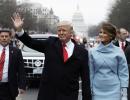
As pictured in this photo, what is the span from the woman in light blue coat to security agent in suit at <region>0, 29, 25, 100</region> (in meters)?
1.40

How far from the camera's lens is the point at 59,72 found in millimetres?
6406

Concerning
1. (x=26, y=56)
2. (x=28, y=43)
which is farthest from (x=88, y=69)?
(x=26, y=56)

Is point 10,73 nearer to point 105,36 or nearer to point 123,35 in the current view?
point 105,36

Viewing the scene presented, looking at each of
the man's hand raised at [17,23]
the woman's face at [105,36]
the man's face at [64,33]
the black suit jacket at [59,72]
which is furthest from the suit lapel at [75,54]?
the man's hand raised at [17,23]

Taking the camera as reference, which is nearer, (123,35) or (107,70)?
→ (107,70)

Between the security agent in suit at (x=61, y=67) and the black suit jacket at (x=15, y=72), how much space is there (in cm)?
112

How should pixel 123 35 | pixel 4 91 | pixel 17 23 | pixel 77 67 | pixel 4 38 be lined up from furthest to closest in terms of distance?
pixel 123 35, pixel 4 38, pixel 4 91, pixel 17 23, pixel 77 67

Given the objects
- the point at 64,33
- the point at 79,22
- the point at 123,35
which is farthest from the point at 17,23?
the point at 79,22

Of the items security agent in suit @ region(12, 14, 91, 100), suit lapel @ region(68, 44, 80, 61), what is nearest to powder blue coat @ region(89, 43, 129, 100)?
→ security agent in suit @ region(12, 14, 91, 100)

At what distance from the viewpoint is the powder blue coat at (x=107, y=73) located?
6707 millimetres

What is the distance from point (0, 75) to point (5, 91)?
0.24 m

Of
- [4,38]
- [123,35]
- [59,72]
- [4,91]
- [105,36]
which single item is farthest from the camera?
[123,35]

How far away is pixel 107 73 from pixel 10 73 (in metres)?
1.59

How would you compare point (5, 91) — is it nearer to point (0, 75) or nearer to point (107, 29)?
point (0, 75)
